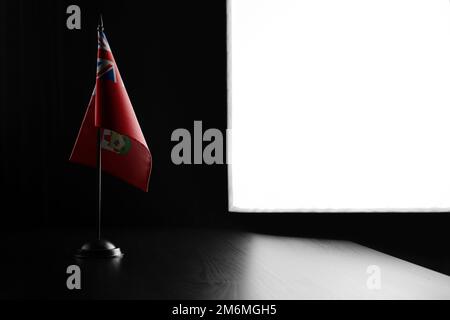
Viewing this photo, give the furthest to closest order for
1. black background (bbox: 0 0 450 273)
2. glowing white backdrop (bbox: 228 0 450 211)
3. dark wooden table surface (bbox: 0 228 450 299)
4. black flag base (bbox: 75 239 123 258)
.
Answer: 1. black background (bbox: 0 0 450 273)
2. glowing white backdrop (bbox: 228 0 450 211)
3. black flag base (bbox: 75 239 123 258)
4. dark wooden table surface (bbox: 0 228 450 299)

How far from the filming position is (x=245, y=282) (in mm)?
1355

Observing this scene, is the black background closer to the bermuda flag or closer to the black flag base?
the bermuda flag

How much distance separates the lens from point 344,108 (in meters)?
2.83

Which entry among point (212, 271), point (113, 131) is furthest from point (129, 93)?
point (212, 271)

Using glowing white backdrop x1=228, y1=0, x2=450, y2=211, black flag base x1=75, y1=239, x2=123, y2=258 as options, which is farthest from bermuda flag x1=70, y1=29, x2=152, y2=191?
glowing white backdrop x1=228, y1=0, x2=450, y2=211

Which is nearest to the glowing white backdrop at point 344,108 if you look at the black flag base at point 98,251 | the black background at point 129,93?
the black background at point 129,93

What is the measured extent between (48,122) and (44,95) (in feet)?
0.58

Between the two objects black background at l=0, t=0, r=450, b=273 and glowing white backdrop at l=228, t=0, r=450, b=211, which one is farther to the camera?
black background at l=0, t=0, r=450, b=273

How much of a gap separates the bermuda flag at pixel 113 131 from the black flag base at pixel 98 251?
267mm

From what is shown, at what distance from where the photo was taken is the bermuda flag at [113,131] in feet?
5.95

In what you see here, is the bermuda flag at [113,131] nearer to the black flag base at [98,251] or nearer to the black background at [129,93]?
the black flag base at [98,251]

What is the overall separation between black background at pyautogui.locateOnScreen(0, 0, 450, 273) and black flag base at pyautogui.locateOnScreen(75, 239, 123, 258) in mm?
1246

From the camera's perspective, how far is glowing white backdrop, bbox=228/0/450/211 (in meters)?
2.79
